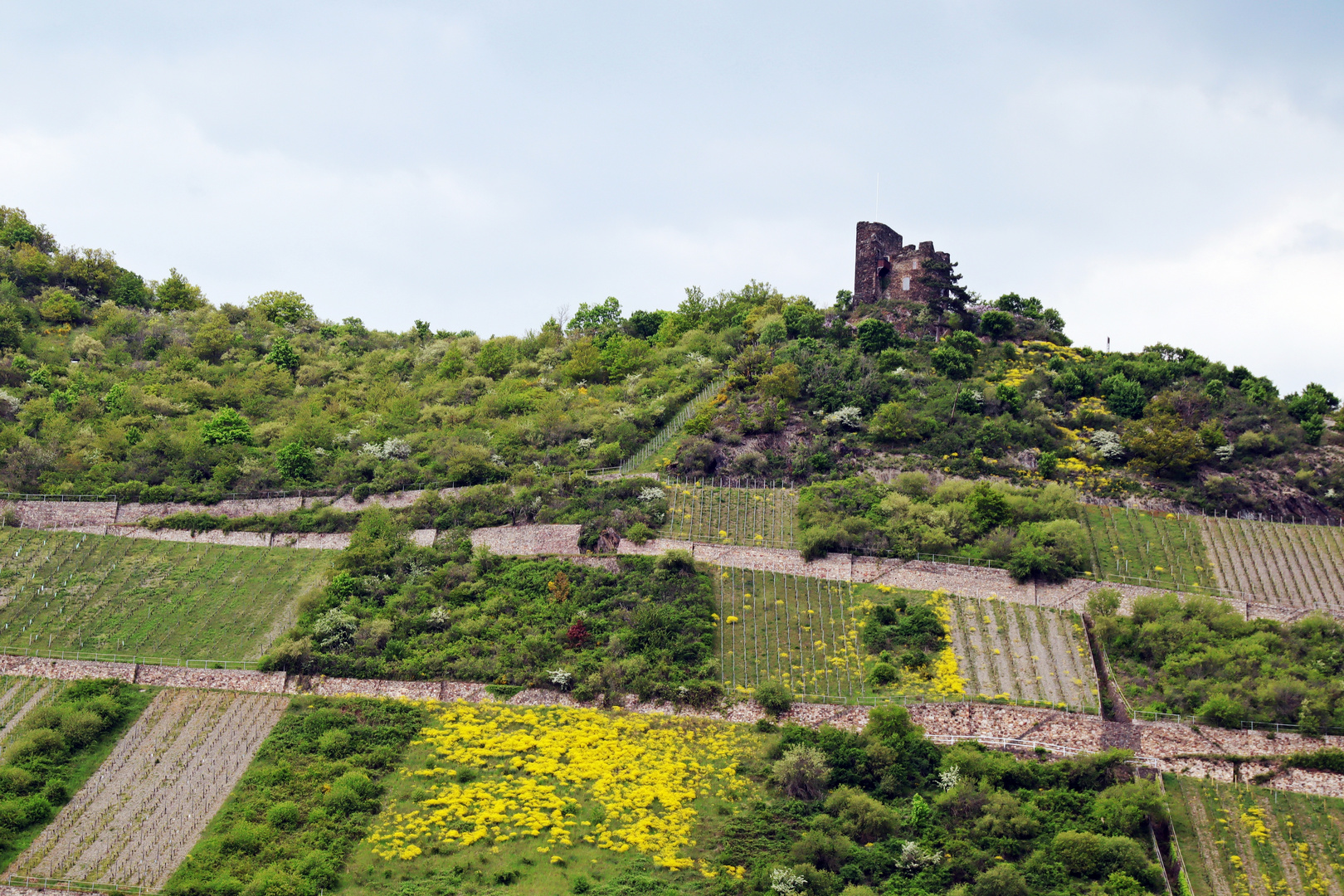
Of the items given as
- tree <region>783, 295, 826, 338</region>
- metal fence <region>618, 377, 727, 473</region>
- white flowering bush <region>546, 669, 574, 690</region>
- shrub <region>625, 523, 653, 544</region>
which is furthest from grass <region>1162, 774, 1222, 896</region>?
tree <region>783, 295, 826, 338</region>

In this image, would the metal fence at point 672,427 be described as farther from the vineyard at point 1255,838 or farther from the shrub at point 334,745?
the vineyard at point 1255,838

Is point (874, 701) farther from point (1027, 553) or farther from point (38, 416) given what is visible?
point (38, 416)

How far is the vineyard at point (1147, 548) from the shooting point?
60.3m

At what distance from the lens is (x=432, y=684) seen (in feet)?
175

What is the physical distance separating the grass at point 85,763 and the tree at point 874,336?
5082 cm

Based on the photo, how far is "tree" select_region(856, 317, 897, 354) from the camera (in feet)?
276

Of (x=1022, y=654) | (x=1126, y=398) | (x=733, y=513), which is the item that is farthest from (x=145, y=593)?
(x=1126, y=398)

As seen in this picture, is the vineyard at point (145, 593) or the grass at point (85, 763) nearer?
the grass at point (85, 763)

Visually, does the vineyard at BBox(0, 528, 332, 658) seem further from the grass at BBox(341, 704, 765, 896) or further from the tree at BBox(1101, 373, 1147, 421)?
the tree at BBox(1101, 373, 1147, 421)

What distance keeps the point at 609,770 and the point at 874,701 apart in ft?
38.3

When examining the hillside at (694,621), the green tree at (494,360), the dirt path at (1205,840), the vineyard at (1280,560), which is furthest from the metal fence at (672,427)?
the dirt path at (1205,840)

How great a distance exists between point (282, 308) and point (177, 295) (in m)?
9.69

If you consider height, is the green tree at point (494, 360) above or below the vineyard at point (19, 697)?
above

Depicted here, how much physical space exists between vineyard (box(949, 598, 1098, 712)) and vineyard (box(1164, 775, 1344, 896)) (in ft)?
19.6
